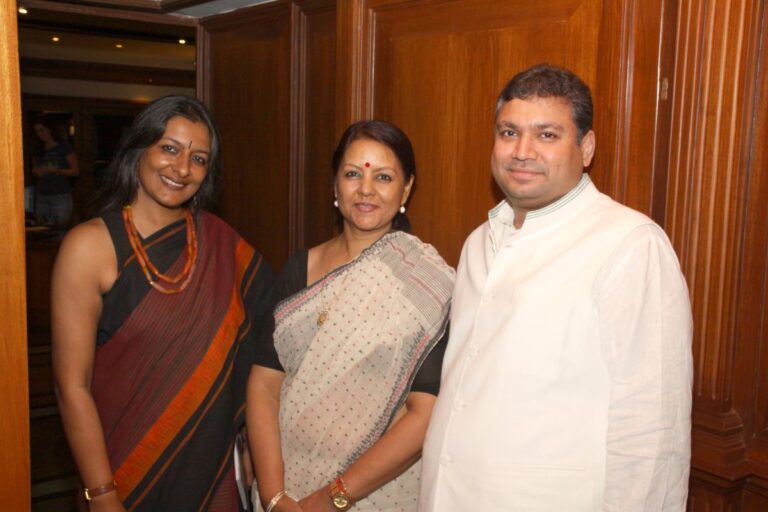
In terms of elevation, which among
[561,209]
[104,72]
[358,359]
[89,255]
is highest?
[104,72]

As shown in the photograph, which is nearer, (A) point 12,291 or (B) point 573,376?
(A) point 12,291

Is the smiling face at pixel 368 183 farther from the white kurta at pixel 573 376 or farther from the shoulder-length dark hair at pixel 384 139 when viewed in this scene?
the white kurta at pixel 573 376

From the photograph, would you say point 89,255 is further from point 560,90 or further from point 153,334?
point 560,90

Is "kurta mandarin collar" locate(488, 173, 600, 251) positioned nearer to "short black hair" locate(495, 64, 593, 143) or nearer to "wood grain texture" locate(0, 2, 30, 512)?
"short black hair" locate(495, 64, 593, 143)

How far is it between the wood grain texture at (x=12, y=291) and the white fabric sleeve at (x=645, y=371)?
0.88 metres

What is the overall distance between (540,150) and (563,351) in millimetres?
361

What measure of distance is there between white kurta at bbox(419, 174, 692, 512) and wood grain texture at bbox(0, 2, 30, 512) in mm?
771

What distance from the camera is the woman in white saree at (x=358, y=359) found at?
164 cm

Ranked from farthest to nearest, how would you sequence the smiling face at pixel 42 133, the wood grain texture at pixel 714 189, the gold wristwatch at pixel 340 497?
1. the smiling face at pixel 42 133
2. the gold wristwatch at pixel 340 497
3. the wood grain texture at pixel 714 189

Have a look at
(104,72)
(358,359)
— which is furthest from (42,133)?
(358,359)

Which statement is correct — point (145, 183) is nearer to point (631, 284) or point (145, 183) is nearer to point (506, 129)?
point (506, 129)

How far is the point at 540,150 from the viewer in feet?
4.32

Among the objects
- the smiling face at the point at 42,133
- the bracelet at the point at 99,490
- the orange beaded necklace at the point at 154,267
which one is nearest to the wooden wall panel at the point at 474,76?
the orange beaded necklace at the point at 154,267

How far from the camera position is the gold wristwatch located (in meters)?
1.63
